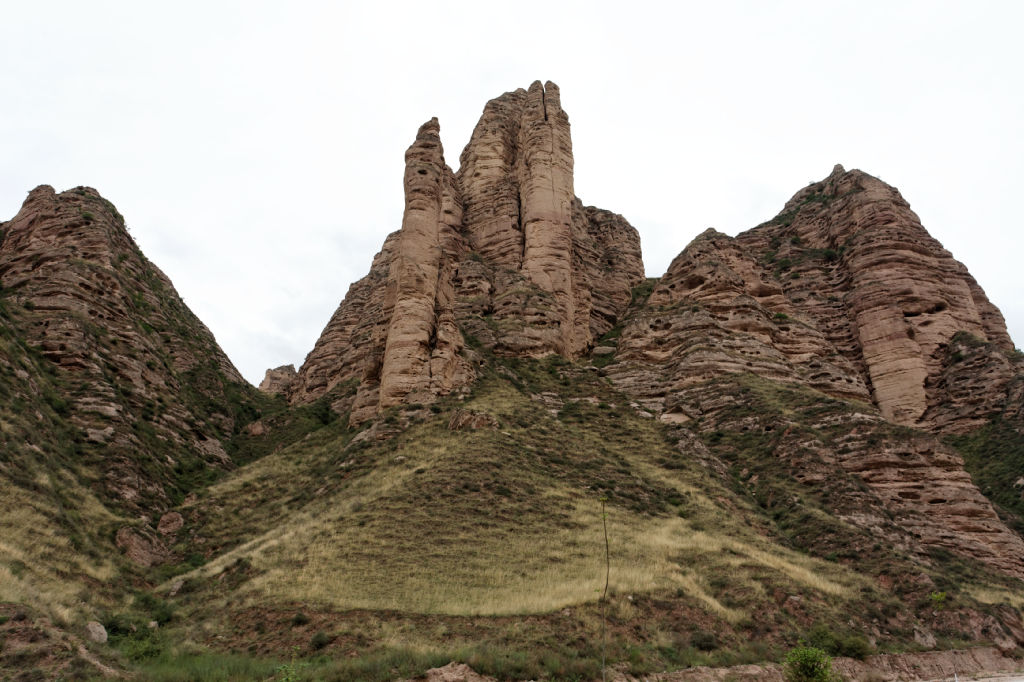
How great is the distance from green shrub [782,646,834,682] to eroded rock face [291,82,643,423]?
27.9 metres

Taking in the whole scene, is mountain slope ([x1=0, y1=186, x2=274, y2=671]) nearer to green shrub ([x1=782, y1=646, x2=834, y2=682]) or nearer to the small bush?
the small bush

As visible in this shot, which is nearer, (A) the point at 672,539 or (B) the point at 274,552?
(B) the point at 274,552

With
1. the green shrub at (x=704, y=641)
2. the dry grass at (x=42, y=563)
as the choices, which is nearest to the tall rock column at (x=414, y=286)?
the dry grass at (x=42, y=563)

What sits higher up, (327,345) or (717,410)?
(327,345)

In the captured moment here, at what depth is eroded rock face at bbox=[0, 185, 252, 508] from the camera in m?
37.8

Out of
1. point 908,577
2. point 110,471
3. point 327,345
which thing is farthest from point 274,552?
point 327,345

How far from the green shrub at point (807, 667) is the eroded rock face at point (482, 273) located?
91.4 feet

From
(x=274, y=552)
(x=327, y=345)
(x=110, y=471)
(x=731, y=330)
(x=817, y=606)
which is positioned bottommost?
(x=817, y=606)

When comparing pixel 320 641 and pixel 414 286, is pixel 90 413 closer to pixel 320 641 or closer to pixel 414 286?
pixel 414 286

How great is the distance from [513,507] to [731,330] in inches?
1343

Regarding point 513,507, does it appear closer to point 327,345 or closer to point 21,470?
point 21,470

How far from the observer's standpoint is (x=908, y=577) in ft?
97.4

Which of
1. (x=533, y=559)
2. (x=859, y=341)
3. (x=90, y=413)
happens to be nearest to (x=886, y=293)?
(x=859, y=341)

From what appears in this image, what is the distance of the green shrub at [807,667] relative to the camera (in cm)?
1862
